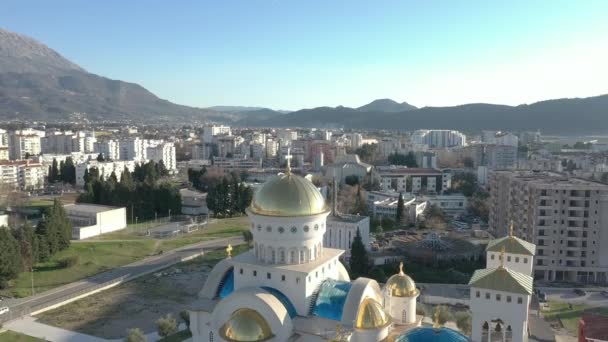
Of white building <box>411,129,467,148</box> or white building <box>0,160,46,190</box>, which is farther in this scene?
Answer: white building <box>411,129,467,148</box>

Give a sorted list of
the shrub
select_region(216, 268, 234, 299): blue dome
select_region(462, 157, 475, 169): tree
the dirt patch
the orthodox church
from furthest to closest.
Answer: select_region(462, 157, 475, 169): tree, the shrub, the dirt patch, select_region(216, 268, 234, 299): blue dome, the orthodox church

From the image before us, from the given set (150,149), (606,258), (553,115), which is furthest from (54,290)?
(553,115)

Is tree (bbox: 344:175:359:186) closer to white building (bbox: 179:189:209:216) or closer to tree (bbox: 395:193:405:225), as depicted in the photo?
tree (bbox: 395:193:405:225)

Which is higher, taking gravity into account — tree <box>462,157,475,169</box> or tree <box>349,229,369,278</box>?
tree <box>462,157,475,169</box>

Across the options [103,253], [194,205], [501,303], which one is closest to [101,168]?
[194,205]

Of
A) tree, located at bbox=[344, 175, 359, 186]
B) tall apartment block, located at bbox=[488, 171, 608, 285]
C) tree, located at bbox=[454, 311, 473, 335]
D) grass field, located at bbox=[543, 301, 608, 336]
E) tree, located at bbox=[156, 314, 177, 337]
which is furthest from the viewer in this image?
tree, located at bbox=[344, 175, 359, 186]

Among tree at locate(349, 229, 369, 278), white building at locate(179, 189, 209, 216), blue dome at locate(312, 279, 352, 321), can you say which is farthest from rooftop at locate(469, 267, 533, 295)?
white building at locate(179, 189, 209, 216)

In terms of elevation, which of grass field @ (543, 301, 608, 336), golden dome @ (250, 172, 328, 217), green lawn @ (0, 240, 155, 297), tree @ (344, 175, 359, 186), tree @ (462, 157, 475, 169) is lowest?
grass field @ (543, 301, 608, 336)

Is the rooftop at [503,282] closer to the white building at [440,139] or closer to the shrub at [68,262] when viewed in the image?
the shrub at [68,262]

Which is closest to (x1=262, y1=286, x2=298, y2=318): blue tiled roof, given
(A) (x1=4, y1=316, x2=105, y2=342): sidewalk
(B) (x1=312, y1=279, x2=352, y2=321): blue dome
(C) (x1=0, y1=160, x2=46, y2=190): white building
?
(B) (x1=312, y1=279, x2=352, y2=321): blue dome
